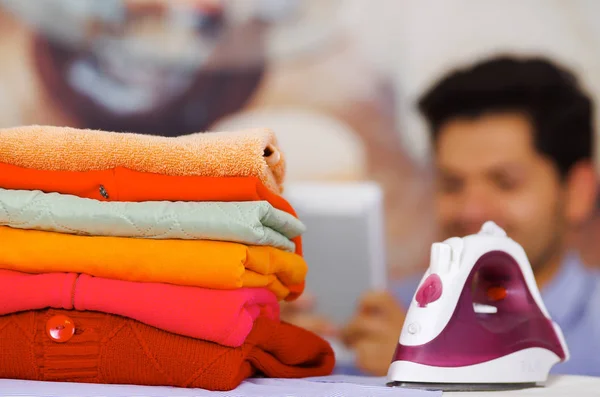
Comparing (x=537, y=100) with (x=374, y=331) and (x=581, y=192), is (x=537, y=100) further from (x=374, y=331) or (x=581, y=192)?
(x=374, y=331)

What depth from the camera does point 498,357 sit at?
0.90 meters

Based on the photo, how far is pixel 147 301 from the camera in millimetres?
830

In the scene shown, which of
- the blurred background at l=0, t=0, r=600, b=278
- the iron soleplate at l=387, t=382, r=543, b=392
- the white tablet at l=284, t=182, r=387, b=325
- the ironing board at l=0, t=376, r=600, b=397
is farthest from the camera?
the blurred background at l=0, t=0, r=600, b=278

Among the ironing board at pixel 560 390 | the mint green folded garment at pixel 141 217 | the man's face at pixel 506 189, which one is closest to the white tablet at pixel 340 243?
the man's face at pixel 506 189

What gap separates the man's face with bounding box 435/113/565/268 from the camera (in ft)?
5.97

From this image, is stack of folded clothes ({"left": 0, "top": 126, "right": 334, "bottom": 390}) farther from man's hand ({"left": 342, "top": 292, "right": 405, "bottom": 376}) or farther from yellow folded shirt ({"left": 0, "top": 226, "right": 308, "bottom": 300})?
man's hand ({"left": 342, "top": 292, "right": 405, "bottom": 376})

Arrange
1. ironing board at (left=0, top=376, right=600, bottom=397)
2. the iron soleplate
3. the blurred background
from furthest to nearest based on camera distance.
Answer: the blurred background < the iron soleplate < ironing board at (left=0, top=376, right=600, bottom=397)

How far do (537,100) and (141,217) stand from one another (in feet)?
4.20

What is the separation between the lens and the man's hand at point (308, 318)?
6.02 feet

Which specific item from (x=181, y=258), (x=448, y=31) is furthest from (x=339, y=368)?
(x=181, y=258)

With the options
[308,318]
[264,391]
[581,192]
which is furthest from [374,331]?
[264,391]

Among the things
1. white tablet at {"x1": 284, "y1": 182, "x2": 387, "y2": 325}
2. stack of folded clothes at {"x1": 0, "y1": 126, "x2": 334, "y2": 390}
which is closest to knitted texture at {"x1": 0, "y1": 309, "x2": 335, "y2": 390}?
stack of folded clothes at {"x1": 0, "y1": 126, "x2": 334, "y2": 390}

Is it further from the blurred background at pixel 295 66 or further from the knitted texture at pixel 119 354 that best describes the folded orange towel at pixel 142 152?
the blurred background at pixel 295 66

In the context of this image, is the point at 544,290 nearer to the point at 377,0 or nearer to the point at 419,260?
the point at 419,260
